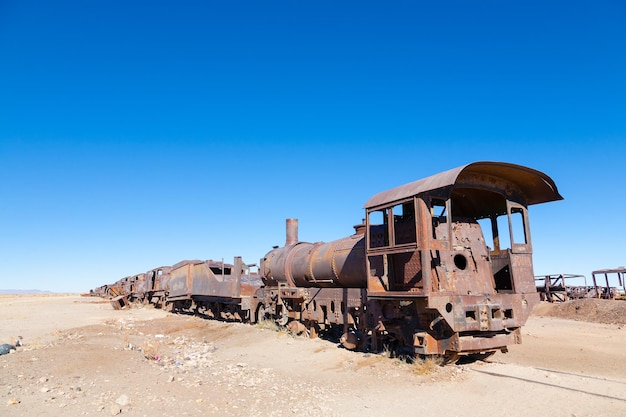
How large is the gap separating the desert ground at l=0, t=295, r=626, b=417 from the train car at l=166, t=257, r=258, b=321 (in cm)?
445

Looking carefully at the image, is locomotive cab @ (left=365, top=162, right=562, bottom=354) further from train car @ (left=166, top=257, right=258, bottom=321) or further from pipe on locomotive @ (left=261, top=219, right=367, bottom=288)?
train car @ (left=166, top=257, right=258, bottom=321)

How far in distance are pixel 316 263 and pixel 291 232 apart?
3242 mm

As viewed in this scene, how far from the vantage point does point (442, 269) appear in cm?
804

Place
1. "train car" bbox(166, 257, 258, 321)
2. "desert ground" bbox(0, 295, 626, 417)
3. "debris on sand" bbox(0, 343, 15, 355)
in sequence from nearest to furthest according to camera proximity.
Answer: "desert ground" bbox(0, 295, 626, 417) → "debris on sand" bbox(0, 343, 15, 355) → "train car" bbox(166, 257, 258, 321)

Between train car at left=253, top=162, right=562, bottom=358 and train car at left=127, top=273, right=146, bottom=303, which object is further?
train car at left=127, top=273, right=146, bottom=303

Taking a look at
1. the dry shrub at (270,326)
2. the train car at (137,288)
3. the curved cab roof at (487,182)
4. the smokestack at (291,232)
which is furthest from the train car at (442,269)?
the train car at (137,288)

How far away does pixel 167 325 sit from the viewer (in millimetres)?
17766

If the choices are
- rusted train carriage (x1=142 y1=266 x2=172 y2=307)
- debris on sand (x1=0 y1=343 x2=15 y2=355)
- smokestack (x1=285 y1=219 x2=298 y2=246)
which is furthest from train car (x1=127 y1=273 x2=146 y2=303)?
debris on sand (x1=0 y1=343 x2=15 y2=355)

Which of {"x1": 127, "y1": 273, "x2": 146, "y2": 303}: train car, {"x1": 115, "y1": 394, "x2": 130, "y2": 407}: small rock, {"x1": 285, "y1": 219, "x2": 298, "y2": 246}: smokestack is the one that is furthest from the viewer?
{"x1": 127, "y1": 273, "x2": 146, "y2": 303}: train car

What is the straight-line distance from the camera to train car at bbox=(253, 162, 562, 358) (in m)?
7.83

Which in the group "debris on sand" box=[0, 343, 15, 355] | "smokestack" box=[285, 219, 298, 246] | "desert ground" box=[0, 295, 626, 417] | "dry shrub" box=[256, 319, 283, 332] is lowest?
"desert ground" box=[0, 295, 626, 417]

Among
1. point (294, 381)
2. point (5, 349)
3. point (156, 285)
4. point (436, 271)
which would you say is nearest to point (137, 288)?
point (156, 285)

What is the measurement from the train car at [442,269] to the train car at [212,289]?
6008mm

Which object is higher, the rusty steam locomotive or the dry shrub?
the rusty steam locomotive
